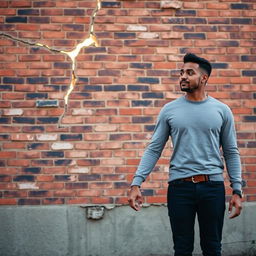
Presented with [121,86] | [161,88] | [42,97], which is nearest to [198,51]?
[161,88]

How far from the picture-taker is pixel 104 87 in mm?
3770

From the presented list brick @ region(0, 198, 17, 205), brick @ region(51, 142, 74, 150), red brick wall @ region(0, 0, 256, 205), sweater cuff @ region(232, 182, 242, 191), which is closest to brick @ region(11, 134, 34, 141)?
red brick wall @ region(0, 0, 256, 205)

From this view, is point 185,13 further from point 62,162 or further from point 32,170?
point 32,170

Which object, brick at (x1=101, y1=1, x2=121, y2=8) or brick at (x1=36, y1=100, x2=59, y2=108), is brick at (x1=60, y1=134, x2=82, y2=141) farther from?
brick at (x1=101, y1=1, x2=121, y2=8)

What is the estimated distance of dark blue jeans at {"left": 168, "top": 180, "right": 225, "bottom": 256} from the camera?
2.53 meters

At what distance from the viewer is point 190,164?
8.45ft

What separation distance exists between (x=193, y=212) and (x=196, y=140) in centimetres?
50

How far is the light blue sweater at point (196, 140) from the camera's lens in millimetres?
2584

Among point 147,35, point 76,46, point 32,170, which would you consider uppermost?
point 147,35

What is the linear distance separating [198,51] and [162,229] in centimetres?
186

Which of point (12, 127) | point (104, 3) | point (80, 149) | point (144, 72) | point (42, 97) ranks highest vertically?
point (104, 3)

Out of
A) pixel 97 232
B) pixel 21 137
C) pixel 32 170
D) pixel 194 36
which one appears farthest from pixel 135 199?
pixel 194 36

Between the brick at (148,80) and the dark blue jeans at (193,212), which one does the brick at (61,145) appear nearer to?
the brick at (148,80)

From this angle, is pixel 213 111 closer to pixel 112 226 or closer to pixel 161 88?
pixel 161 88
